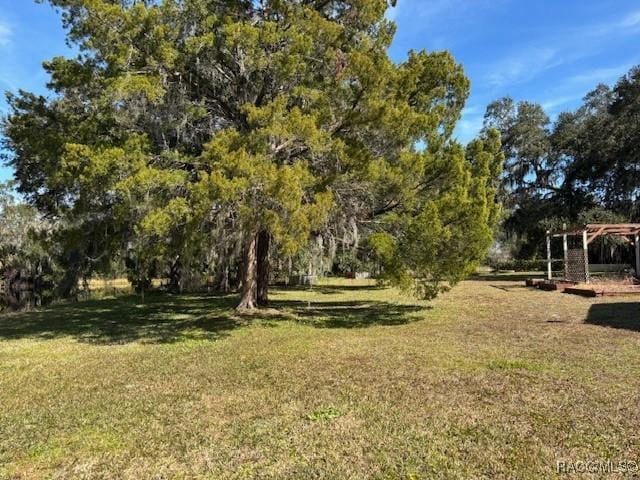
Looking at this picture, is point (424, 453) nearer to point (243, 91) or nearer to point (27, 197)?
point (243, 91)

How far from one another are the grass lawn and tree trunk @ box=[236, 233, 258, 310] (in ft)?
7.12

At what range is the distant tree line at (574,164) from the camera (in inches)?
954

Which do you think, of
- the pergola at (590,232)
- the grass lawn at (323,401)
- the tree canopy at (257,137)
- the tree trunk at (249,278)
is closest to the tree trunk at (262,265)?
the tree trunk at (249,278)

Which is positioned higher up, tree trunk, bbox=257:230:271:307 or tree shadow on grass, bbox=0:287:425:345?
tree trunk, bbox=257:230:271:307

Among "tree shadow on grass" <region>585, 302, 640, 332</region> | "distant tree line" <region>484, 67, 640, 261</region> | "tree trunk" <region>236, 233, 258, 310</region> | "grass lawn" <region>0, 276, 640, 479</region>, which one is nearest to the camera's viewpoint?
"grass lawn" <region>0, 276, 640, 479</region>

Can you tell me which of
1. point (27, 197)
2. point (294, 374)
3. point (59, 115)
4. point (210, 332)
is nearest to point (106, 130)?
point (59, 115)

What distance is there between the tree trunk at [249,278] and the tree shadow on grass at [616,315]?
735cm

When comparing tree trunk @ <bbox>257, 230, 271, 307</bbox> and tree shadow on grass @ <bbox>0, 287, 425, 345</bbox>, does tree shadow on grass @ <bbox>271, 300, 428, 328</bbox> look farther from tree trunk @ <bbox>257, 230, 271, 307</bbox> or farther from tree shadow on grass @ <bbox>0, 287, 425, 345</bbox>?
tree trunk @ <bbox>257, 230, 271, 307</bbox>

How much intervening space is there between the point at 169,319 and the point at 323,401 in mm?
8458

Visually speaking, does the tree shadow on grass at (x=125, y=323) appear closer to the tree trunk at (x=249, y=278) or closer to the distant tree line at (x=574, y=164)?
the tree trunk at (x=249, y=278)

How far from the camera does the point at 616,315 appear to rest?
430 inches

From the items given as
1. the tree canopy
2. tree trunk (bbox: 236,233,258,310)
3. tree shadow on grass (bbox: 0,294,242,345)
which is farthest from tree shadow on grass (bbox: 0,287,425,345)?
the tree canopy

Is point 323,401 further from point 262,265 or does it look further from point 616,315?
point 262,265

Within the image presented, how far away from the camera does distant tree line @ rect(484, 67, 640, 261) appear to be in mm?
24234
